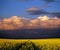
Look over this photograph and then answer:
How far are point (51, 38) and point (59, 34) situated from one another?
6.0 inches

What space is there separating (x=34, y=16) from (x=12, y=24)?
1.29 ft

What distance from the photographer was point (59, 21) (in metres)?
3.88

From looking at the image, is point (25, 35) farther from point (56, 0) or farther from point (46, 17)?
point (56, 0)

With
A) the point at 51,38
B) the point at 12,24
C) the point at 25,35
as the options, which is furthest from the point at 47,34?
the point at 12,24

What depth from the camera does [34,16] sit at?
3.88 m

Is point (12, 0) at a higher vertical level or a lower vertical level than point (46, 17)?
higher

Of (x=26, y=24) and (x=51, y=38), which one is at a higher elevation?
(x=26, y=24)

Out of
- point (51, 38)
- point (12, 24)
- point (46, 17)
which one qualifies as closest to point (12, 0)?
point (12, 24)

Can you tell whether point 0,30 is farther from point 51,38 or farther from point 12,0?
point 51,38

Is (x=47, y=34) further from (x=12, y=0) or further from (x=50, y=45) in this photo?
(x=12, y=0)

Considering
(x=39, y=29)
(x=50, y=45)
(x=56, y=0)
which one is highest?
(x=56, y=0)

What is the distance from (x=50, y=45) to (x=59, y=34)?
0.78ft

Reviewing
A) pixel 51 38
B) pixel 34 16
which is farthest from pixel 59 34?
pixel 34 16

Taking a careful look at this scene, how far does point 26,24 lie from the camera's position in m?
3.88
